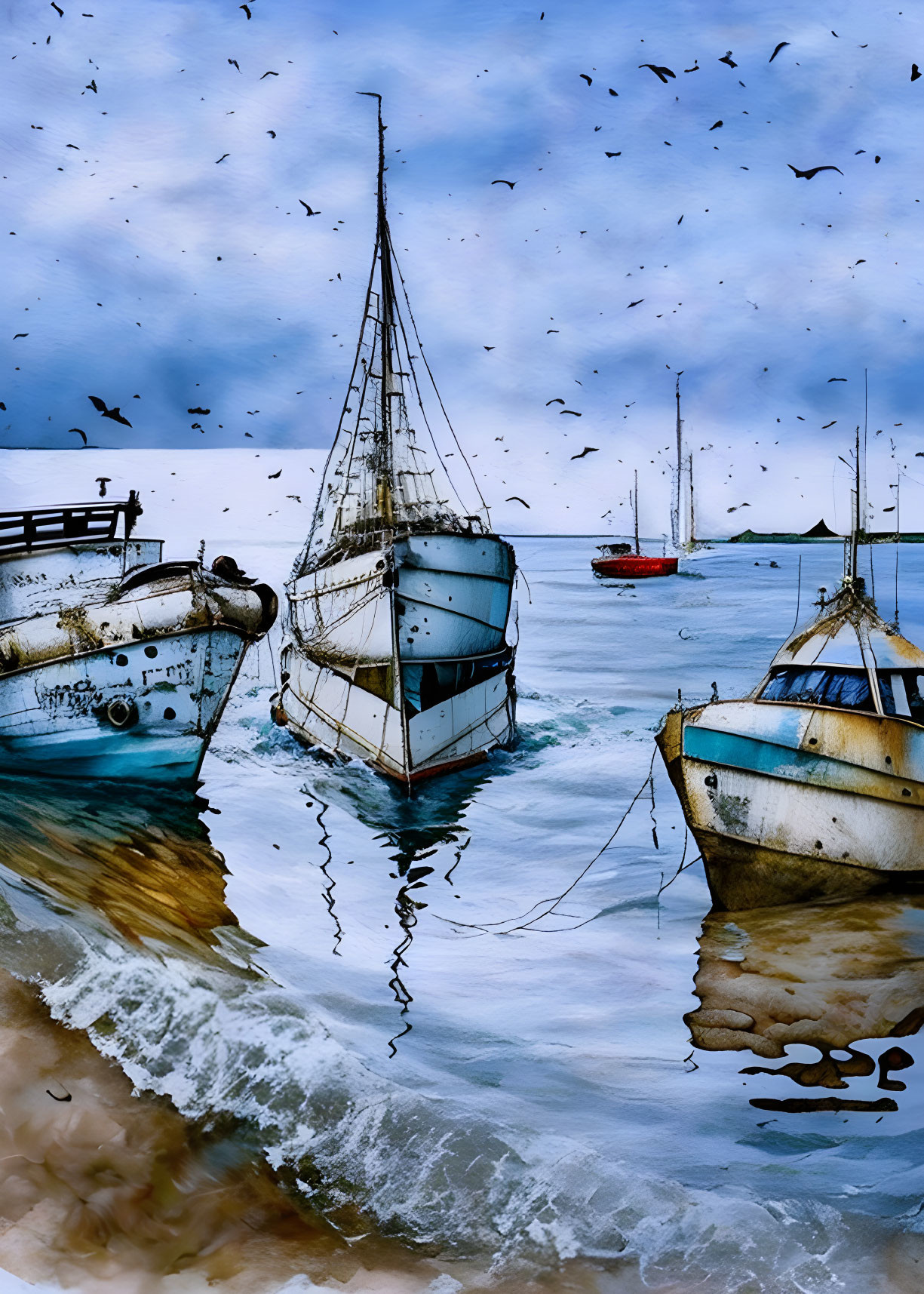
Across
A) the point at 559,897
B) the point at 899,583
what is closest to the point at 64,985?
the point at 559,897

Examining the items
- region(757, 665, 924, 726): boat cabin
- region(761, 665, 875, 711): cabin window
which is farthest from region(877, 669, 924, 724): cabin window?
region(761, 665, 875, 711): cabin window

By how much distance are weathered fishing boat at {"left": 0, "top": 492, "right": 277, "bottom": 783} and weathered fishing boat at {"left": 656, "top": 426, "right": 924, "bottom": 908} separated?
441cm

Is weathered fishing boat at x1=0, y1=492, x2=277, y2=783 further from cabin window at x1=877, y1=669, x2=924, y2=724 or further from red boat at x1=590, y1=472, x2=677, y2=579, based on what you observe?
red boat at x1=590, y1=472, x2=677, y2=579

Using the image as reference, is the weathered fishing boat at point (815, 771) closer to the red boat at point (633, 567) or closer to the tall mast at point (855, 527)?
the tall mast at point (855, 527)

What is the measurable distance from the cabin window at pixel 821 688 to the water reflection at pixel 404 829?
291 cm

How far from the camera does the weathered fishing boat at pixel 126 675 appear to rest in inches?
315

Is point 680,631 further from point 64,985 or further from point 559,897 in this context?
point 64,985

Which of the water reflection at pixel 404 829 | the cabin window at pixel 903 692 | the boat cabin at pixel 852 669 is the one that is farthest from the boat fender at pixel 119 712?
the cabin window at pixel 903 692

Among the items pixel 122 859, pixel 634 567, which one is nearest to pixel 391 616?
pixel 122 859

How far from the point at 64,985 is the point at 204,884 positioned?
2.47 metres

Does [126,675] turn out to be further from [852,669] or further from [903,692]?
[903,692]

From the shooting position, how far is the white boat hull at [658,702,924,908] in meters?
5.85

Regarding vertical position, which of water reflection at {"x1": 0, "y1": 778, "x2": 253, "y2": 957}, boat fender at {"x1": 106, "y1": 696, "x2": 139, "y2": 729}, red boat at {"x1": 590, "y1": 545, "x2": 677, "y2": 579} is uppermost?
red boat at {"x1": 590, "y1": 545, "x2": 677, "y2": 579}

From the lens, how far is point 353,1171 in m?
3.31
